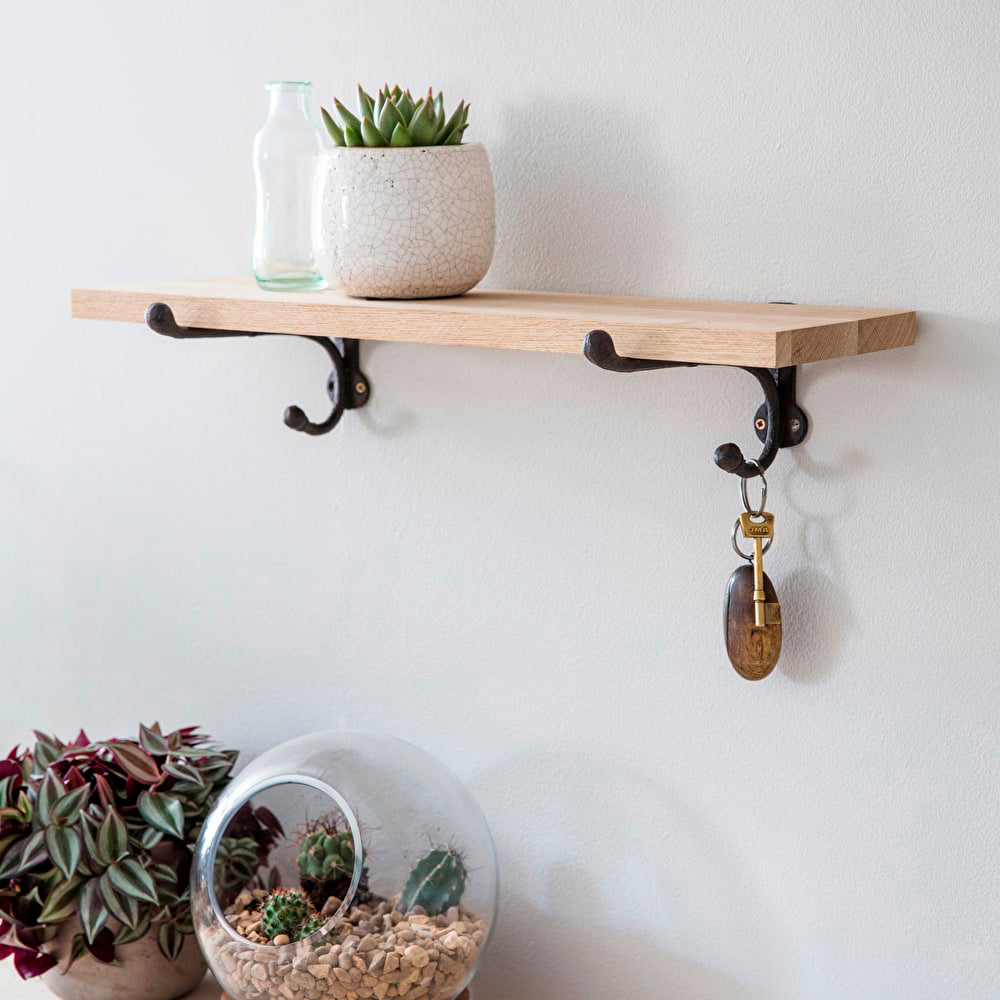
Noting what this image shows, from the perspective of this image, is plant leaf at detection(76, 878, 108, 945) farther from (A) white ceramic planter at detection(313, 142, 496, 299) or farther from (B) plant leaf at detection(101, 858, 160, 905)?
(A) white ceramic planter at detection(313, 142, 496, 299)

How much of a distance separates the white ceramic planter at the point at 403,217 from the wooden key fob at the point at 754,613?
A: 27 centimetres

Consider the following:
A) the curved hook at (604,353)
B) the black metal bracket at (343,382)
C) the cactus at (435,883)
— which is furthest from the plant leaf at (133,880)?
the curved hook at (604,353)

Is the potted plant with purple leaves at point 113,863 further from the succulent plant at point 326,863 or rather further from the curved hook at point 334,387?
the curved hook at point 334,387

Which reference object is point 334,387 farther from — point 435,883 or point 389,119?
point 435,883

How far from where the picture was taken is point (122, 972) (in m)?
1.06

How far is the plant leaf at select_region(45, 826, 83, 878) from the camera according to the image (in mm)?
1025

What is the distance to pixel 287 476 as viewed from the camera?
3.75ft

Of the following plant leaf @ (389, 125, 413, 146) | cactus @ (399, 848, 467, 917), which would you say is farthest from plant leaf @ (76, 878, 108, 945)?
plant leaf @ (389, 125, 413, 146)

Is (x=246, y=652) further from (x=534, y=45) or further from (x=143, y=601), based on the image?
(x=534, y=45)

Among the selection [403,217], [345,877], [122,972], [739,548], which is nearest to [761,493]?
[739,548]

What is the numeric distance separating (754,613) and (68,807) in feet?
1.95

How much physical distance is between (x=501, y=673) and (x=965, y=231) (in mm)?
498

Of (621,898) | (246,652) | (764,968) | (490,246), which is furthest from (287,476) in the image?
(764,968)

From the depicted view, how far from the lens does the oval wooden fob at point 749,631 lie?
Result: 34.4 inches
